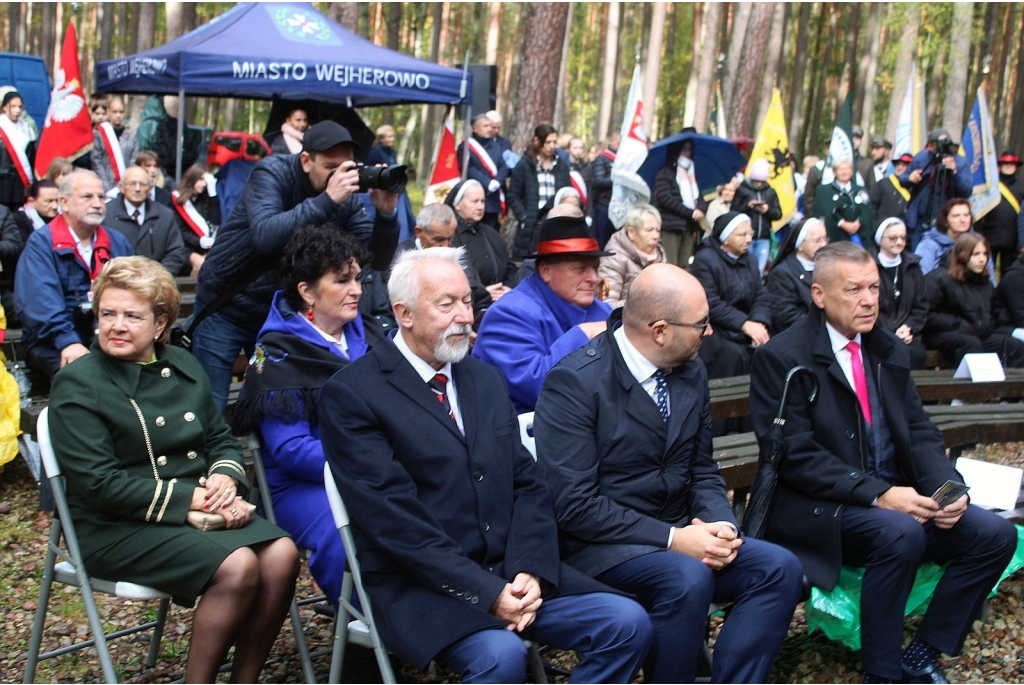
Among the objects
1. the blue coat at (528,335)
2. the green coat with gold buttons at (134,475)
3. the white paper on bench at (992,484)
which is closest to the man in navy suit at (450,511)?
the green coat with gold buttons at (134,475)

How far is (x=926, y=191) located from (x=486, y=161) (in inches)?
211

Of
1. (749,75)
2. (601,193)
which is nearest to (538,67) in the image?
(601,193)

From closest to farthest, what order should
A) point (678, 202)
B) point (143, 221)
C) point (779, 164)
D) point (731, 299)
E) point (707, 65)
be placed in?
point (731, 299) → point (143, 221) → point (678, 202) → point (779, 164) → point (707, 65)

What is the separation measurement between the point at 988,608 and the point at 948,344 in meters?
4.00

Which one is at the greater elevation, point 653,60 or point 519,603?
point 653,60

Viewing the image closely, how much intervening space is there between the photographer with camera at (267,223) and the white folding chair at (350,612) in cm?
171

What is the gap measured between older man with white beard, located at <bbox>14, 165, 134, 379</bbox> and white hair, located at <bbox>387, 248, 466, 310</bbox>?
2.24 metres

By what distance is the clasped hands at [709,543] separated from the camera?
3234 millimetres

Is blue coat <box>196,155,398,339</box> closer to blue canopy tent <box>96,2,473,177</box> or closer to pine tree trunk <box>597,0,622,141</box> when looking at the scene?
blue canopy tent <box>96,2,473,177</box>

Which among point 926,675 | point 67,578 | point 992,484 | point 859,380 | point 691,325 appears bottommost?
point 926,675

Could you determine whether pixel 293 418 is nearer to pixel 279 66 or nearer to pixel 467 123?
pixel 279 66

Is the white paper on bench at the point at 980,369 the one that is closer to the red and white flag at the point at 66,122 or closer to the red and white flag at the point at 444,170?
the red and white flag at the point at 444,170

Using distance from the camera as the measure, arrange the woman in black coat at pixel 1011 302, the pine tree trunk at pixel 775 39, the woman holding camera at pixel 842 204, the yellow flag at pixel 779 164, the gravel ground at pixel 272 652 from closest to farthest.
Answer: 1. the gravel ground at pixel 272 652
2. the woman in black coat at pixel 1011 302
3. the woman holding camera at pixel 842 204
4. the yellow flag at pixel 779 164
5. the pine tree trunk at pixel 775 39

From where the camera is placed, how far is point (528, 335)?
14.1 feet
